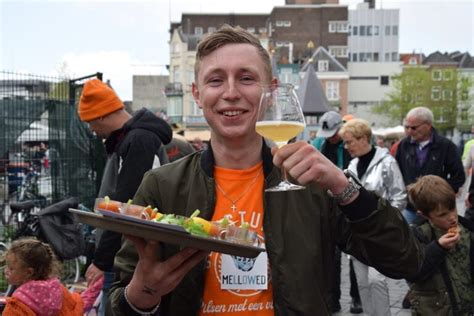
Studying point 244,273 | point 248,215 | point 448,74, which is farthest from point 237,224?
point 448,74

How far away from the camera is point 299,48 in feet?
261

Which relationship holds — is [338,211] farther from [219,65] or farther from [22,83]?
[22,83]

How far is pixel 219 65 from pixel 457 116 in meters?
71.3

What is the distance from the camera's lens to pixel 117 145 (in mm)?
4566

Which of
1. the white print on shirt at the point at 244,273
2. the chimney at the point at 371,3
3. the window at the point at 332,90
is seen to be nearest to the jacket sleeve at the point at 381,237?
the white print on shirt at the point at 244,273

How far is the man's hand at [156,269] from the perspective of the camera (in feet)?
5.73

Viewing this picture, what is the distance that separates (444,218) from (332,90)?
74.3 meters

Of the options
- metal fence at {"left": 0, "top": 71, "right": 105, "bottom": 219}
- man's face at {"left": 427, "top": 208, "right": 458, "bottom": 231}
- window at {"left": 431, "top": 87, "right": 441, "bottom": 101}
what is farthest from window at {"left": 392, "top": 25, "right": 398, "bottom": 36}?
man's face at {"left": 427, "top": 208, "right": 458, "bottom": 231}

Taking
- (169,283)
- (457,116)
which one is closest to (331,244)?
Answer: (169,283)

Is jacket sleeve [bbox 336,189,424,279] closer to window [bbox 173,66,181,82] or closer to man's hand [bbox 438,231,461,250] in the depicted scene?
man's hand [bbox 438,231,461,250]

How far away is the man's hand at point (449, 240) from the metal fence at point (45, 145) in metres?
5.98

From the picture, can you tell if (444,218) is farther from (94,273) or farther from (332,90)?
(332,90)

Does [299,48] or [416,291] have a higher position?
[299,48]

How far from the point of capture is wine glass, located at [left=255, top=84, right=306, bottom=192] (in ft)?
6.49
